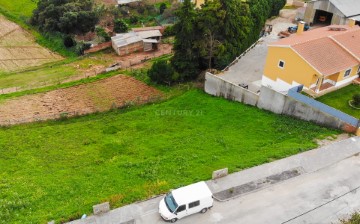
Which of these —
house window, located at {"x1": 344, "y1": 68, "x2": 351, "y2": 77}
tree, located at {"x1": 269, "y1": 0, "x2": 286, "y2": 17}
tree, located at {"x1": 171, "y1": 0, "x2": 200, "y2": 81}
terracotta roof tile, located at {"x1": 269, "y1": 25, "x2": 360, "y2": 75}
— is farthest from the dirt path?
house window, located at {"x1": 344, "y1": 68, "x2": 351, "y2": 77}

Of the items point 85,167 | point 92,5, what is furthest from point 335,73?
point 92,5

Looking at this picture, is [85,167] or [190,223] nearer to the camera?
[190,223]

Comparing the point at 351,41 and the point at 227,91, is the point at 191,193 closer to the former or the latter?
the point at 227,91

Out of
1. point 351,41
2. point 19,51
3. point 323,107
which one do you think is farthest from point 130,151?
point 19,51

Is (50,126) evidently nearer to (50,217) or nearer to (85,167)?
(85,167)

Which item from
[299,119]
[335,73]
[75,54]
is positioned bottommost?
[75,54]

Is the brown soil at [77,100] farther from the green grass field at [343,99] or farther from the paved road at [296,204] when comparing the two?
the paved road at [296,204]
